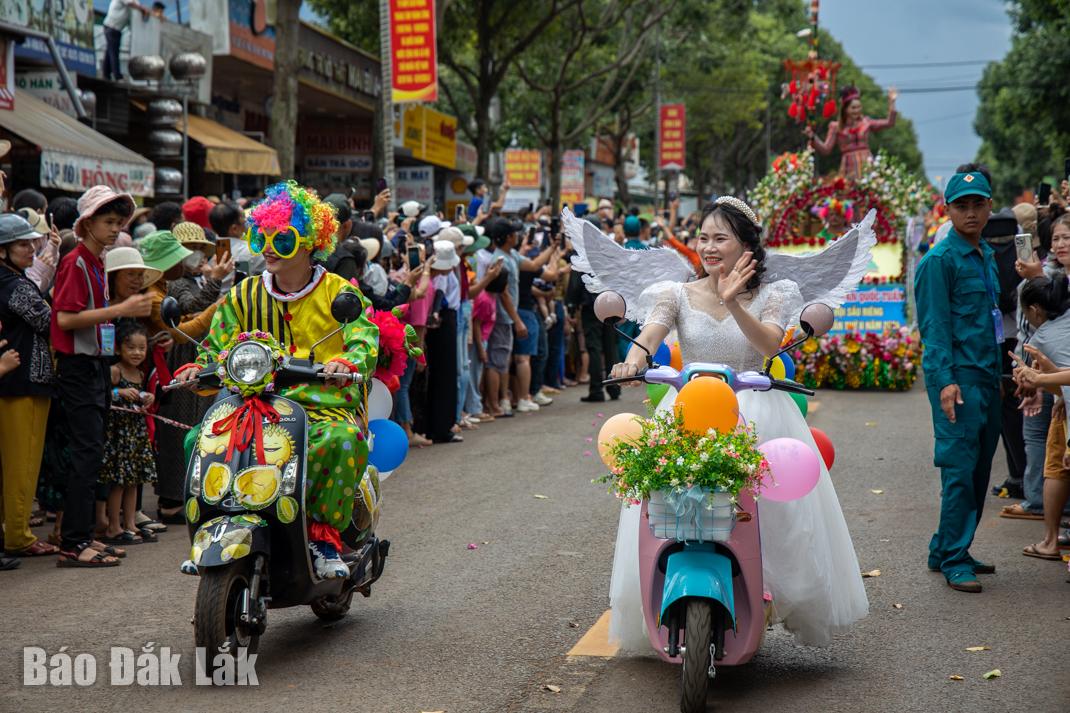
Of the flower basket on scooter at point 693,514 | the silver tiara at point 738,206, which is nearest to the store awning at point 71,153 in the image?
the silver tiara at point 738,206

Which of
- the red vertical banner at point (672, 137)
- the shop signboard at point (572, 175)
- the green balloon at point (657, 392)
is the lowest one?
the green balloon at point (657, 392)

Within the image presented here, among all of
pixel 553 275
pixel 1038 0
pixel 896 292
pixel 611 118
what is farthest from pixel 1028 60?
pixel 553 275

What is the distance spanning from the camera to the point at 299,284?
6.14 metres

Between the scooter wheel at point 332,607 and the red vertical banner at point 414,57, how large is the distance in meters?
14.1

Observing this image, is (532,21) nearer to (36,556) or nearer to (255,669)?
(36,556)

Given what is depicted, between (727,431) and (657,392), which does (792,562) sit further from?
(657,392)

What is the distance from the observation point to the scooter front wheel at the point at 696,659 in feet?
15.9

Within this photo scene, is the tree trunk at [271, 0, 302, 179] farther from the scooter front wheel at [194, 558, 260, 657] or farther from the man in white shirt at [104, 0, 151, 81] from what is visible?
the scooter front wheel at [194, 558, 260, 657]

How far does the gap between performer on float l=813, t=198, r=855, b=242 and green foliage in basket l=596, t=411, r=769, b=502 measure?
13.5 metres

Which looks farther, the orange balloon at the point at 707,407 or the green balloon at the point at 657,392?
the green balloon at the point at 657,392

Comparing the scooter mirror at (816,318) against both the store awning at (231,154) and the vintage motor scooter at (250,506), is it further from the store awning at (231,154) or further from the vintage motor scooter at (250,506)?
the store awning at (231,154)

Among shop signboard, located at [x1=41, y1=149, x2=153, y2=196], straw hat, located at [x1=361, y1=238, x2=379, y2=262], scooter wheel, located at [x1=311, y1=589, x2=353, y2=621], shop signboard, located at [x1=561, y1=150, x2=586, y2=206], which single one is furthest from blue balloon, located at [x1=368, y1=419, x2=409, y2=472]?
shop signboard, located at [x1=561, y1=150, x2=586, y2=206]

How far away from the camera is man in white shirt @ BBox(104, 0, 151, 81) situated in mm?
18625

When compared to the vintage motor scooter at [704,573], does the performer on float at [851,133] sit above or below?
above
